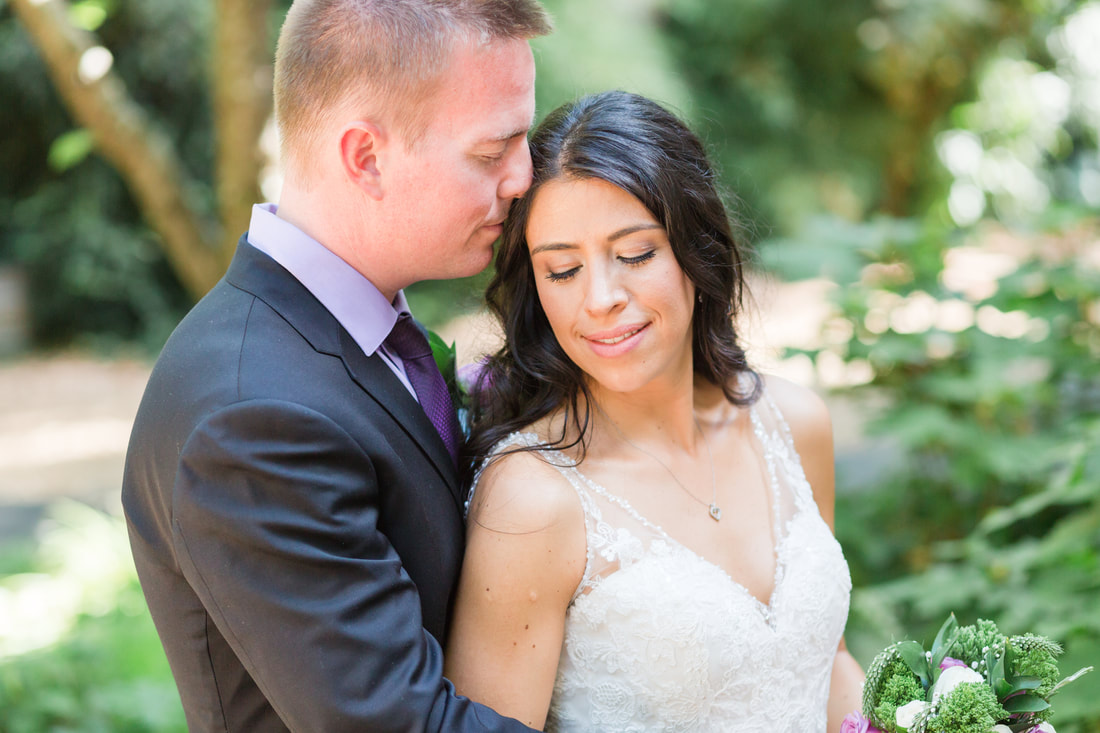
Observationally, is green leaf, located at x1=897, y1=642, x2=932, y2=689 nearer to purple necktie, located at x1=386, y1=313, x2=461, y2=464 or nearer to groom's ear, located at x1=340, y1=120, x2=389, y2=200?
purple necktie, located at x1=386, y1=313, x2=461, y2=464

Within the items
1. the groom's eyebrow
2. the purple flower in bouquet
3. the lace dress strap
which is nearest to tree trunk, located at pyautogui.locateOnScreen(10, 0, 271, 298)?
the groom's eyebrow

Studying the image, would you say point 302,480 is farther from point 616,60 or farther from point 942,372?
point 616,60

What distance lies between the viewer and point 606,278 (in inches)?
79.4

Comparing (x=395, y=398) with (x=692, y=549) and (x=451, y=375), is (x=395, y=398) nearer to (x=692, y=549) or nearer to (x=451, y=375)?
(x=451, y=375)

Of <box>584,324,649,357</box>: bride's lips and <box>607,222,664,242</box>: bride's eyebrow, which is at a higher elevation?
<box>607,222,664,242</box>: bride's eyebrow

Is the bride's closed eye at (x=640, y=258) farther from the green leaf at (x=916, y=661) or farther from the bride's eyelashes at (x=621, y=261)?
the green leaf at (x=916, y=661)

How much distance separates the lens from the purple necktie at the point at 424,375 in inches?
76.9

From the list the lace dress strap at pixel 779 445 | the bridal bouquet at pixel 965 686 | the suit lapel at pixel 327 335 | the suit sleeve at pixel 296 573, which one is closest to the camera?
the suit sleeve at pixel 296 573

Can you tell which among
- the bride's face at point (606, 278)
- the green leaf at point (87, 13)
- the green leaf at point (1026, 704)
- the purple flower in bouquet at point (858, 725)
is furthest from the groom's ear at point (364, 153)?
the green leaf at point (87, 13)

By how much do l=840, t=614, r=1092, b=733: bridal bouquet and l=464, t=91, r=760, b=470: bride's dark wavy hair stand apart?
81 cm

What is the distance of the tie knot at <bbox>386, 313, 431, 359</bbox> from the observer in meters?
1.95

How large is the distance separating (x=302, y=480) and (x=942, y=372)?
11.7 feet

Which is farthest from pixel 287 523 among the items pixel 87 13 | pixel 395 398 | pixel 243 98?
pixel 243 98

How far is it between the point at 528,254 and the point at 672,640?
2.87 feet
